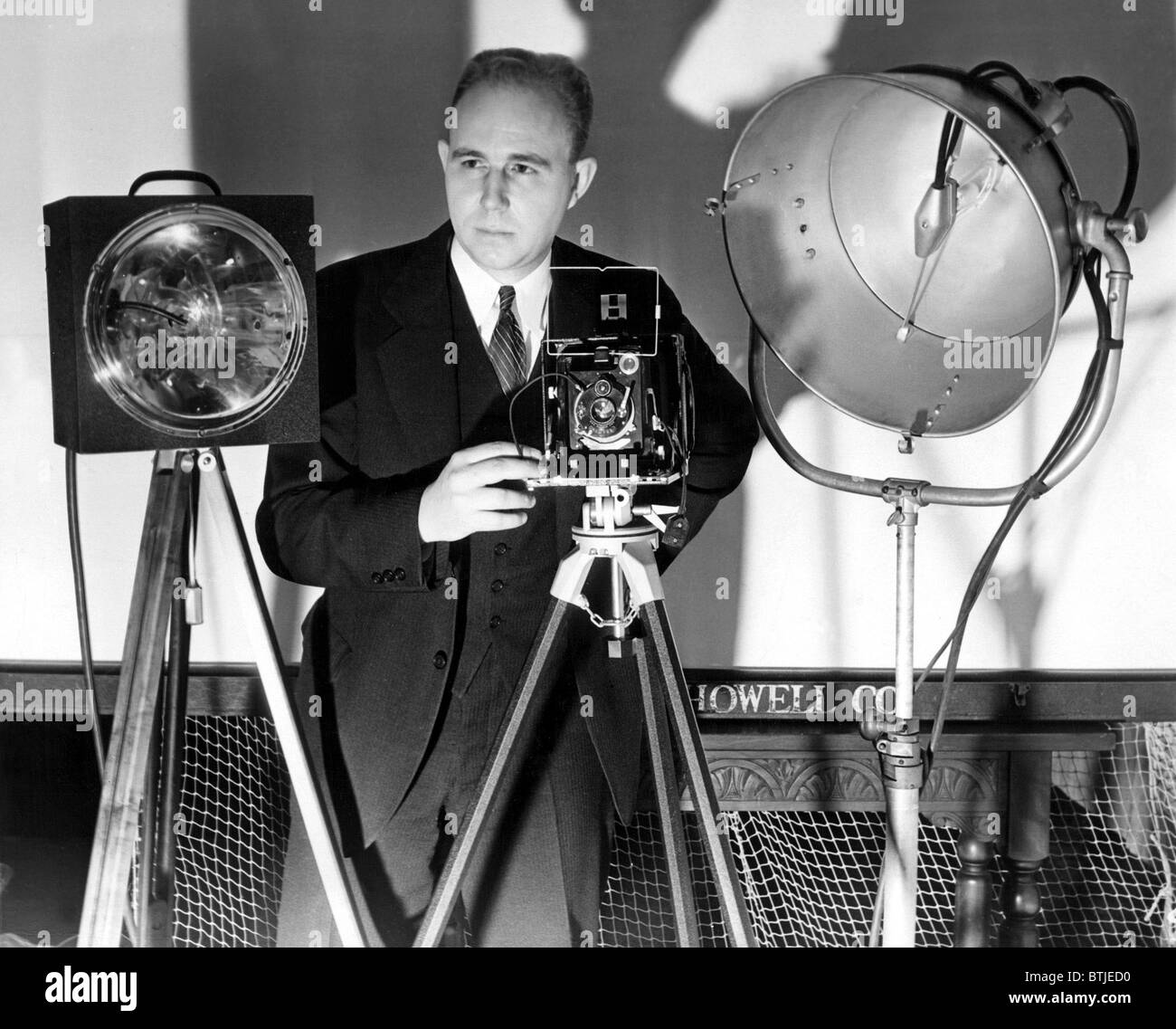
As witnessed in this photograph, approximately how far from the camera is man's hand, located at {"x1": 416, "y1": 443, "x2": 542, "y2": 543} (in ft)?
6.01

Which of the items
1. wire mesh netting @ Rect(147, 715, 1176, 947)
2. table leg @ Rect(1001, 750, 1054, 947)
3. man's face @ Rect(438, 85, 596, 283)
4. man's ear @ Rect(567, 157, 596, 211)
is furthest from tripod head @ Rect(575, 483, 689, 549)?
table leg @ Rect(1001, 750, 1054, 947)

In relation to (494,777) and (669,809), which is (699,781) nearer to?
(669,809)

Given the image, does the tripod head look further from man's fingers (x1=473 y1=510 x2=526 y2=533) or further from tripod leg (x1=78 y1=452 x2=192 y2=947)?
tripod leg (x1=78 y1=452 x2=192 y2=947)

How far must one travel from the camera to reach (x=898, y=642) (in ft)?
5.91

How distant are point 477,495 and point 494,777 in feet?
1.44

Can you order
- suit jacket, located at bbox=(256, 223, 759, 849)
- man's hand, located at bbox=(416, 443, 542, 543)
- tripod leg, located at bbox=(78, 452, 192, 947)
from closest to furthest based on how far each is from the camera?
tripod leg, located at bbox=(78, 452, 192, 947), man's hand, located at bbox=(416, 443, 542, 543), suit jacket, located at bbox=(256, 223, 759, 849)

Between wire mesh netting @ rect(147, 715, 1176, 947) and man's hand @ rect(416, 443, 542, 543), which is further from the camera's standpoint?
wire mesh netting @ rect(147, 715, 1176, 947)

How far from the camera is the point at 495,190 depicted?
2006mm

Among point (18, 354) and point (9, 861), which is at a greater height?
point (18, 354)

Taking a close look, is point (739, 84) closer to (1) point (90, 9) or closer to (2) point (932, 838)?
(1) point (90, 9)

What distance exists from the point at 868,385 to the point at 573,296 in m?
0.55

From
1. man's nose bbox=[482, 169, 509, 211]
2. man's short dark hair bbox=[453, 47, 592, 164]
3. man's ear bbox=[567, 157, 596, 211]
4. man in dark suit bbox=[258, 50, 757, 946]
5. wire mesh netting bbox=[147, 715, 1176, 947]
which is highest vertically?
man's short dark hair bbox=[453, 47, 592, 164]

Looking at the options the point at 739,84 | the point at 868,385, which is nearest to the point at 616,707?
the point at 868,385

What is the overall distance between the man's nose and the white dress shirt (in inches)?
3.7
